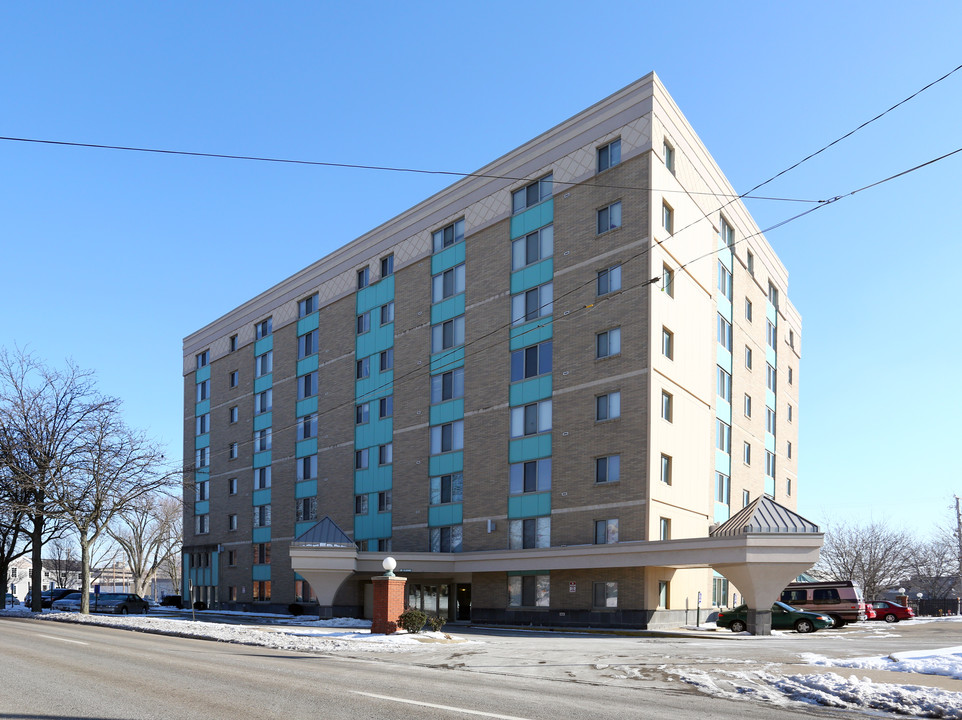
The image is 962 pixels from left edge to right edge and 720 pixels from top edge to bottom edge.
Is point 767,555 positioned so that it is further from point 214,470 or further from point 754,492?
point 214,470

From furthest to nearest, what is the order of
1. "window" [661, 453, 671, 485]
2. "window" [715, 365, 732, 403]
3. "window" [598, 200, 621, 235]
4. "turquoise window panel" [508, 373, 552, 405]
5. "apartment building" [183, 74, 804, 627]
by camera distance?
1. "window" [715, 365, 732, 403]
2. "turquoise window panel" [508, 373, 552, 405]
3. "window" [598, 200, 621, 235]
4. "window" [661, 453, 671, 485]
5. "apartment building" [183, 74, 804, 627]

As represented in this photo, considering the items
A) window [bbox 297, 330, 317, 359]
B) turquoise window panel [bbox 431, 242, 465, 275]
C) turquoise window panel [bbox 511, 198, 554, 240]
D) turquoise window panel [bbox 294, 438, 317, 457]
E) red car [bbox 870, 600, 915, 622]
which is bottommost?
red car [bbox 870, 600, 915, 622]

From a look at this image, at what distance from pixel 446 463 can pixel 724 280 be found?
1817 cm

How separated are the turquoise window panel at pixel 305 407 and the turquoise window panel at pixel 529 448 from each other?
63.4ft

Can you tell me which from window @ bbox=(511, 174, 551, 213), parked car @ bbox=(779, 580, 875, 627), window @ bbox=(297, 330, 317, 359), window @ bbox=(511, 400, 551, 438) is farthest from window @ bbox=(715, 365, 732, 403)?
window @ bbox=(297, 330, 317, 359)

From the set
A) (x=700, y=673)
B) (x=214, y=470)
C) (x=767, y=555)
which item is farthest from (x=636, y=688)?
(x=214, y=470)

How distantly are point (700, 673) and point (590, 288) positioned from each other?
25.7m

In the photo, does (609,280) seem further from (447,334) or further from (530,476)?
(447,334)

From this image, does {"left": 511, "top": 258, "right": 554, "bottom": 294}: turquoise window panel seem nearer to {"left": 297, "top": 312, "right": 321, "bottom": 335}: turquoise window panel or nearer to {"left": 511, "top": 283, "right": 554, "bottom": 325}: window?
{"left": 511, "top": 283, "right": 554, "bottom": 325}: window

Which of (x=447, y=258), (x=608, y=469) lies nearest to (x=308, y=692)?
(x=608, y=469)

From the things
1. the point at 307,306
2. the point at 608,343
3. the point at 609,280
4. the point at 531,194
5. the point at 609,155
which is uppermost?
the point at 609,155

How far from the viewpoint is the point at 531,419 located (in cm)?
4188

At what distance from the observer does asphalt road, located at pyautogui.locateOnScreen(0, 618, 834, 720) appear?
10.8 meters

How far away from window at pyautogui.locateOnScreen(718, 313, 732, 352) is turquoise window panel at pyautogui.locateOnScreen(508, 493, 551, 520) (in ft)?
44.6
